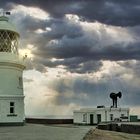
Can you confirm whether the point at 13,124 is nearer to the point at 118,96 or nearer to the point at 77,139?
the point at 77,139

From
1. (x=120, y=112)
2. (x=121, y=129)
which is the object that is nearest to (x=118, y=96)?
(x=120, y=112)

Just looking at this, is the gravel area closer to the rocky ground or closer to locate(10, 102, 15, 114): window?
the rocky ground

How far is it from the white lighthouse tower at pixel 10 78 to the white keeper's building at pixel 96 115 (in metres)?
24.8

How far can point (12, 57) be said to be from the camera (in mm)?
47000

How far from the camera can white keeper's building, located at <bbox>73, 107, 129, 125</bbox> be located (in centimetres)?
7112

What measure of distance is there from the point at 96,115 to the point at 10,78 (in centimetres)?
2793

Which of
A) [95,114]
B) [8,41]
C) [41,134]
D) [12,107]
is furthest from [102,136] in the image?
[95,114]

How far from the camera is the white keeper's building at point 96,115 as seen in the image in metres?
71.1

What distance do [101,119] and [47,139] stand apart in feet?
158

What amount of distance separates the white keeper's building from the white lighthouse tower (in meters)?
24.8

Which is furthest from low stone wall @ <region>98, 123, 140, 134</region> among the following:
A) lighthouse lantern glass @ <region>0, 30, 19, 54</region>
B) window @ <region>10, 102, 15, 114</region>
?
lighthouse lantern glass @ <region>0, 30, 19, 54</region>

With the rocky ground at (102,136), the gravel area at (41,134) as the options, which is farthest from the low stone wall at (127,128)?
the gravel area at (41,134)

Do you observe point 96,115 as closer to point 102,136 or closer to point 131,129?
point 131,129

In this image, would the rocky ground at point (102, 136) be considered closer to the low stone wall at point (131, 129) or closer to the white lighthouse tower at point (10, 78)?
the low stone wall at point (131, 129)
